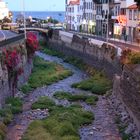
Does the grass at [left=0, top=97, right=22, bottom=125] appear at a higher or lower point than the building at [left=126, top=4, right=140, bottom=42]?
lower

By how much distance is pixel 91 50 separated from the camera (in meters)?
68.1

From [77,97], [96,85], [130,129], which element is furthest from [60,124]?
[96,85]

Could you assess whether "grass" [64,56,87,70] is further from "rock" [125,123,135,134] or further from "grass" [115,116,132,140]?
"rock" [125,123,135,134]

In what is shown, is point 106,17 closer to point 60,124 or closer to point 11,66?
point 11,66

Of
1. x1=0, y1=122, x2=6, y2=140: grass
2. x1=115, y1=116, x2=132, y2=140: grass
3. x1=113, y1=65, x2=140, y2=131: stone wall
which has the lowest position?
x1=115, y1=116, x2=132, y2=140: grass

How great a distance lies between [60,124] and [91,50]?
3588 centimetres

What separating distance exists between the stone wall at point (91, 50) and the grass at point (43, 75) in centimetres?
434

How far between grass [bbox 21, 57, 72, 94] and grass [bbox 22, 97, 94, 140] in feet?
34.3

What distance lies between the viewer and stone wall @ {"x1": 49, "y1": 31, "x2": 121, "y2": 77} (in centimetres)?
5332

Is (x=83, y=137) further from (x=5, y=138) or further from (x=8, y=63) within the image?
(x=8, y=63)

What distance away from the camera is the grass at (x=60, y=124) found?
102 feet

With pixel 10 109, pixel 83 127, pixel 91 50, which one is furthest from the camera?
pixel 91 50

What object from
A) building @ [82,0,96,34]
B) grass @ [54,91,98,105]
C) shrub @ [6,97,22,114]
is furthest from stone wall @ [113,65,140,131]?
building @ [82,0,96,34]

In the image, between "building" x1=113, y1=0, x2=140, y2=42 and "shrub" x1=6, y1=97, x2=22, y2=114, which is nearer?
"shrub" x1=6, y1=97, x2=22, y2=114
